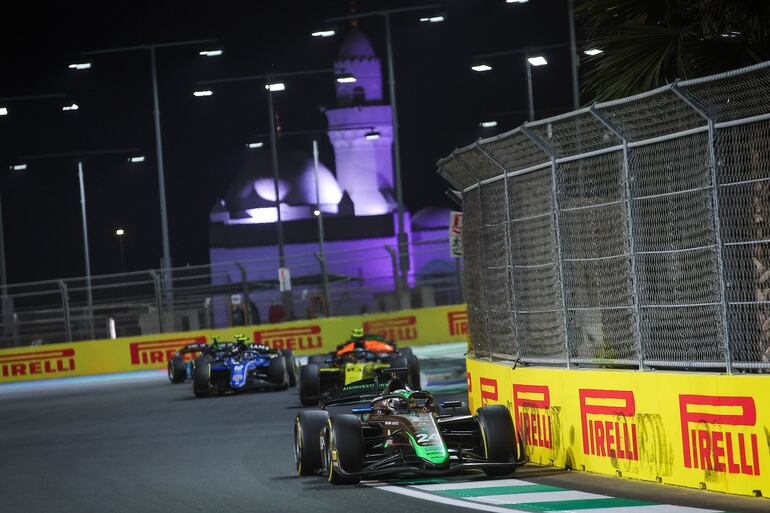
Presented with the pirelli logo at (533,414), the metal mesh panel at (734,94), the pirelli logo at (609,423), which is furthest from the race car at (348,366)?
the metal mesh panel at (734,94)

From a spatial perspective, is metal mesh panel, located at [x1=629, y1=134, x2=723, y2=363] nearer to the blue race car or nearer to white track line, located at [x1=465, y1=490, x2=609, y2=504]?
white track line, located at [x1=465, y1=490, x2=609, y2=504]

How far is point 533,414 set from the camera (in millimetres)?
13031

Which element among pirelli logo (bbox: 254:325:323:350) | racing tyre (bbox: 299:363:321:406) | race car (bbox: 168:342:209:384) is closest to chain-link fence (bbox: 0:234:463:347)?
pirelli logo (bbox: 254:325:323:350)

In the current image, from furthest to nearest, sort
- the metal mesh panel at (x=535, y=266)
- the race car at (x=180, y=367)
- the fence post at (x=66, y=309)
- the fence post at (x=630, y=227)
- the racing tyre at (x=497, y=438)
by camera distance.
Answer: the fence post at (x=66, y=309) → the race car at (x=180, y=367) → the metal mesh panel at (x=535, y=266) → the racing tyre at (x=497, y=438) → the fence post at (x=630, y=227)

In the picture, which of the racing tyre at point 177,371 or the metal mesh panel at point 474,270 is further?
the racing tyre at point 177,371

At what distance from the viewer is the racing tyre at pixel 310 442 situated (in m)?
12.9

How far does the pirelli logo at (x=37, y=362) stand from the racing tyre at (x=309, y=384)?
733 inches

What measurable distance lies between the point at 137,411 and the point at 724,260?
608 inches

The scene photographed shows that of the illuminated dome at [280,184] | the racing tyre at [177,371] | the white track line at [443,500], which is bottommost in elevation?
the white track line at [443,500]

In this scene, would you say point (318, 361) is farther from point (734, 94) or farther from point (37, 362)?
point (37, 362)

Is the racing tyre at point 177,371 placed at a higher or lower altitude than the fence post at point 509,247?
lower

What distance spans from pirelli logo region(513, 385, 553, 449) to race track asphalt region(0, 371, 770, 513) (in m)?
0.34

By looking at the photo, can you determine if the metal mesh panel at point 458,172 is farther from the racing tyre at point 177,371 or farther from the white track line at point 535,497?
the racing tyre at point 177,371

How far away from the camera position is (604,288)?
39.5 ft
